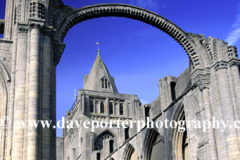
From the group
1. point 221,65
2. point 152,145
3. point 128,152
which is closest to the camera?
point 221,65

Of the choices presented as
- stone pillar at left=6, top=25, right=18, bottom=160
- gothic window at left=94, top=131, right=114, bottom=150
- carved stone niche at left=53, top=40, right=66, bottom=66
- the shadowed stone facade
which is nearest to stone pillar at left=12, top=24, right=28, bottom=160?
the shadowed stone facade

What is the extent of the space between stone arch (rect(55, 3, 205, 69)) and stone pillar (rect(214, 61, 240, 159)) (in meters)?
1.04

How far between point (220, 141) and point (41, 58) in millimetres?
7165

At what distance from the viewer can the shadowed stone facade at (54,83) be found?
1120 centimetres

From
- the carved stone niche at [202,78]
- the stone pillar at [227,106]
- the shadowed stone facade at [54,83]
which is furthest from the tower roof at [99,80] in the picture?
the stone pillar at [227,106]

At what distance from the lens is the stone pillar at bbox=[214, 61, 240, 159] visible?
43.9 ft

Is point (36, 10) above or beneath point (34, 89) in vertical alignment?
above

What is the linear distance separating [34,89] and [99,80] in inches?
1482

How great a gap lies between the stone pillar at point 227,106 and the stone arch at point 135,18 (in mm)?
1036

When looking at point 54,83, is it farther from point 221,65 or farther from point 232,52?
point 232,52

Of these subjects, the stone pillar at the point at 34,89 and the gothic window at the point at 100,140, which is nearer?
the stone pillar at the point at 34,89

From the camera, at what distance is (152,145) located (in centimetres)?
2467

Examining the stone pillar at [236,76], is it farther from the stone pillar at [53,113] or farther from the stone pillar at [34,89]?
the stone pillar at [34,89]

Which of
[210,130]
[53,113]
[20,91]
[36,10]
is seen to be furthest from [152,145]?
[20,91]
